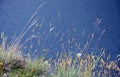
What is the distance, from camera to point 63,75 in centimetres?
498

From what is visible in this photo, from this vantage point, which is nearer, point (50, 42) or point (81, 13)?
point (50, 42)

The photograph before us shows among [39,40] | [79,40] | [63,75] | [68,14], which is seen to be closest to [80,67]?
[63,75]

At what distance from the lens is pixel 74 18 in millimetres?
7797

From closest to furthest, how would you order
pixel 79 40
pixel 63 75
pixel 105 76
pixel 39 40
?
pixel 63 75, pixel 105 76, pixel 39 40, pixel 79 40

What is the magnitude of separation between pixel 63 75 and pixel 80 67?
14.1 inches

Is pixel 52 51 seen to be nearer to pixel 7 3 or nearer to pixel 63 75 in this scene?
pixel 7 3

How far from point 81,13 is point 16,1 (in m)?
1.49

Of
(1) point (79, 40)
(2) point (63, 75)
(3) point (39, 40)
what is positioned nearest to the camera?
(2) point (63, 75)

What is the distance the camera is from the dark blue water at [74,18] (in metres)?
7.53

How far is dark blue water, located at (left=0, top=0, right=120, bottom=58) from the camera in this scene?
7531 mm

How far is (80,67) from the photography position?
520 cm

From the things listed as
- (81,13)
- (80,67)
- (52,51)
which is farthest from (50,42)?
(80,67)

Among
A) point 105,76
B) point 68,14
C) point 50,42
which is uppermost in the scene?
point 68,14

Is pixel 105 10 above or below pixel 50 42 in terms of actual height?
above
